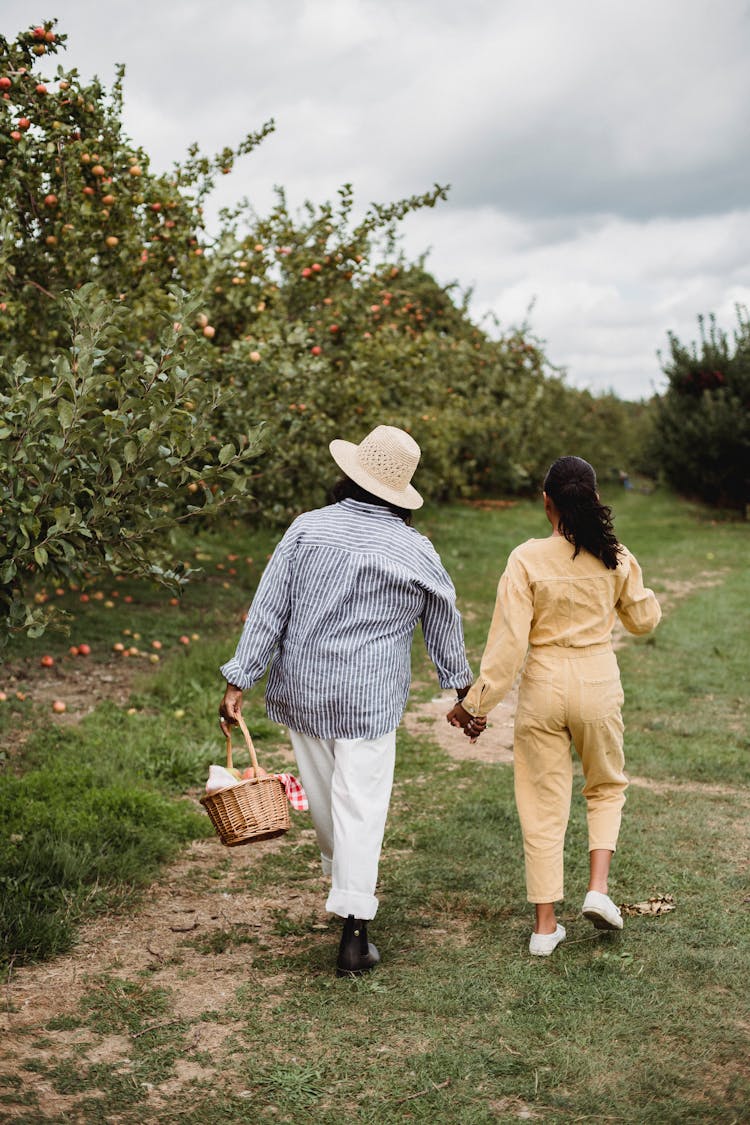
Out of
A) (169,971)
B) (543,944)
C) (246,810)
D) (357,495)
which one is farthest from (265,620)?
(543,944)

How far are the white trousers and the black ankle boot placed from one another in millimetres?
64

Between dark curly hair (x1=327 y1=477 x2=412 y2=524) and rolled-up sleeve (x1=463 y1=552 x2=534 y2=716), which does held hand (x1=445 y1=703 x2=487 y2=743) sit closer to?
rolled-up sleeve (x1=463 y1=552 x2=534 y2=716)

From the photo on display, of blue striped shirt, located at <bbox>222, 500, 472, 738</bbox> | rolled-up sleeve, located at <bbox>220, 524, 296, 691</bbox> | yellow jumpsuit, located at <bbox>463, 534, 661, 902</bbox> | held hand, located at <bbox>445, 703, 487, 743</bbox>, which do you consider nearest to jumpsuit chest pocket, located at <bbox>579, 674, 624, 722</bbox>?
yellow jumpsuit, located at <bbox>463, 534, 661, 902</bbox>

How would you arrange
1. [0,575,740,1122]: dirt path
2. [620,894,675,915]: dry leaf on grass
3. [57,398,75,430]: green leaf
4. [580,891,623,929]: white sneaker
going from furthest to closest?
[620,894,675,915]: dry leaf on grass < [580,891,623,929]: white sneaker < [57,398,75,430]: green leaf < [0,575,740,1122]: dirt path

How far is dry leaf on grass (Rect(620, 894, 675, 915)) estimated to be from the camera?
14.0 ft

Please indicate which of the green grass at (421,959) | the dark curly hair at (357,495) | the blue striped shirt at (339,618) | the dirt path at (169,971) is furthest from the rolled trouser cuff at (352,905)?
the dark curly hair at (357,495)

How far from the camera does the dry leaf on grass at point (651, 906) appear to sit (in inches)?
168

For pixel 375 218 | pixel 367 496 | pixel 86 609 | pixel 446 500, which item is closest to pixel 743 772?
pixel 367 496

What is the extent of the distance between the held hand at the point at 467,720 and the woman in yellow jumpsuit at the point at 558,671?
11 millimetres

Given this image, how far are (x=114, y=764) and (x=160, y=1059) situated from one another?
9.49 feet

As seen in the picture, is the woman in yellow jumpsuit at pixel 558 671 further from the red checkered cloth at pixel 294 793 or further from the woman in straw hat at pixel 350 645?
the red checkered cloth at pixel 294 793

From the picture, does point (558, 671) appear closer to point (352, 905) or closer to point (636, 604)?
point (636, 604)

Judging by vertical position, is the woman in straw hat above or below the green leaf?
below

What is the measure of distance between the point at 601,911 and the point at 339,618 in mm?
1397
